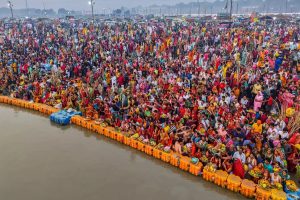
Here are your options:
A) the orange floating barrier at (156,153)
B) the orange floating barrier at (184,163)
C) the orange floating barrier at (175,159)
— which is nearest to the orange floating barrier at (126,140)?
the orange floating barrier at (156,153)

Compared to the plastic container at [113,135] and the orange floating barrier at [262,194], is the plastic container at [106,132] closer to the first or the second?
the plastic container at [113,135]

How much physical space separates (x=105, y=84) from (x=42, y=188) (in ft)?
26.3

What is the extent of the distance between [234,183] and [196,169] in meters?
1.36

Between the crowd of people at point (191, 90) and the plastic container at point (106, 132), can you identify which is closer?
the crowd of people at point (191, 90)

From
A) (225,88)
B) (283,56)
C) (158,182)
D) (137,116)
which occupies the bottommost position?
(158,182)

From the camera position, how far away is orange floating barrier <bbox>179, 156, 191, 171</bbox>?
10.4 meters

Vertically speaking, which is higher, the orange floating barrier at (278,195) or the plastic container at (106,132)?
the plastic container at (106,132)

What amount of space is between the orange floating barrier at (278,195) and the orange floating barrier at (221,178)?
1432 mm

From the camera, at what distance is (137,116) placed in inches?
510

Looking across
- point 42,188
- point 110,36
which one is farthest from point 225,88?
point 110,36

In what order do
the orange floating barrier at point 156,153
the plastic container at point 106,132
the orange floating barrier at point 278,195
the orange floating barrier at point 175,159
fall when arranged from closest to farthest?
the orange floating barrier at point 278,195, the orange floating barrier at point 175,159, the orange floating barrier at point 156,153, the plastic container at point 106,132

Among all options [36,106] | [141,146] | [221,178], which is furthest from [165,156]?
[36,106]

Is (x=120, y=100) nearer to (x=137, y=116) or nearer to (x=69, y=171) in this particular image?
(x=137, y=116)

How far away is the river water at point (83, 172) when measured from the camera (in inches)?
370
